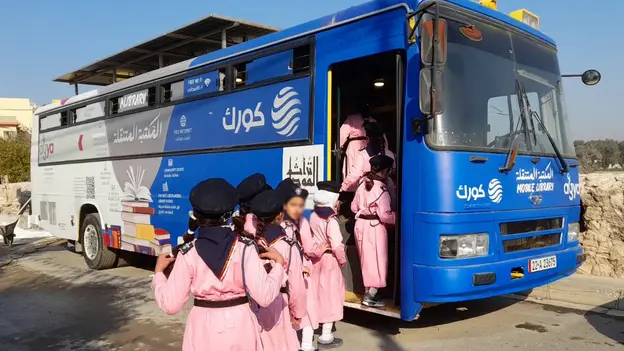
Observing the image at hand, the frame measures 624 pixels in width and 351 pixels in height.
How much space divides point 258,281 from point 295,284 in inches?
41.9

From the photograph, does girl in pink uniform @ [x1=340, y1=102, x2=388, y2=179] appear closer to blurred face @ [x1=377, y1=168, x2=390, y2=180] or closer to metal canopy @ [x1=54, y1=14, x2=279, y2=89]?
blurred face @ [x1=377, y1=168, x2=390, y2=180]

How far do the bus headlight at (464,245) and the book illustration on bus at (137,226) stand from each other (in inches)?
180

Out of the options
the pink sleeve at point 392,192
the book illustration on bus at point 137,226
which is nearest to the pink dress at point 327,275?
the pink sleeve at point 392,192

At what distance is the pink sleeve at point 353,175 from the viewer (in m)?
5.60

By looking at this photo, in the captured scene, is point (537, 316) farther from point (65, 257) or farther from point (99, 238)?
point (65, 257)

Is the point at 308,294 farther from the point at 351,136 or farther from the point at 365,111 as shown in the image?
the point at 365,111

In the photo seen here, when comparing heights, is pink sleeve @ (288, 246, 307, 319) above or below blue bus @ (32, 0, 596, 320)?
below

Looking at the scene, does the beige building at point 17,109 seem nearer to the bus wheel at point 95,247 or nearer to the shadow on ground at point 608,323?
the bus wheel at point 95,247

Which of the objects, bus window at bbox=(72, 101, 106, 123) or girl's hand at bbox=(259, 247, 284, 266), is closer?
girl's hand at bbox=(259, 247, 284, 266)

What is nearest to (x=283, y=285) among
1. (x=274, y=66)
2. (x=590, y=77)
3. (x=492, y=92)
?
(x=492, y=92)

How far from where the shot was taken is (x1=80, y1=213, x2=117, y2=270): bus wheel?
31.7 ft

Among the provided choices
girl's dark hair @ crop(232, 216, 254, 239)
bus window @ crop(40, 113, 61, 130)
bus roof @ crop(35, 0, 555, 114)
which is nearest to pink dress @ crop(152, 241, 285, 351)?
girl's dark hair @ crop(232, 216, 254, 239)

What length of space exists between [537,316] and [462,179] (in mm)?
2529

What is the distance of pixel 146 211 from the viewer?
8305mm
